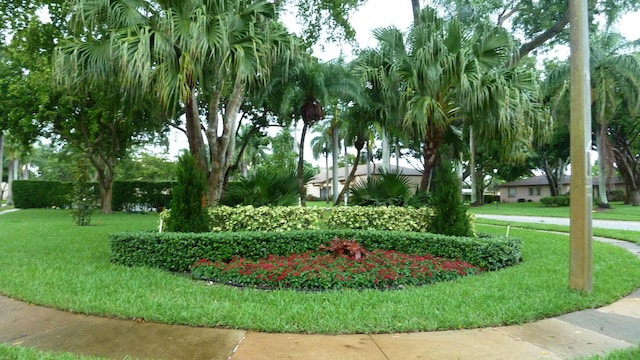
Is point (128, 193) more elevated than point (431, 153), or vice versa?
point (431, 153)

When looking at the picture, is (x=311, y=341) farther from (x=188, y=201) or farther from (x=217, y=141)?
(x=217, y=141)

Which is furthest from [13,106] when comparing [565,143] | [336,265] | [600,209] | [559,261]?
[565,143]

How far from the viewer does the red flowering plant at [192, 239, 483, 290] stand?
5.73 meters

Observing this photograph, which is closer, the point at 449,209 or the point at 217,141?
the point at 449,209

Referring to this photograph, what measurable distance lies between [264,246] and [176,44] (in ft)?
13.6

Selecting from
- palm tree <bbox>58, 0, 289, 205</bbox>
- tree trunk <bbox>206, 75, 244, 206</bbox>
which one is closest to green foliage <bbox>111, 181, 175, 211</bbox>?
tree trunk <bbox>206, 75, 244, 206</bbox>

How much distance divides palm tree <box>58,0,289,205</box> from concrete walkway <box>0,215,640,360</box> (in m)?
4.32

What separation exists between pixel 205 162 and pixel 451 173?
549cm

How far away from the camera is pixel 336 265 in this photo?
20.1 ft

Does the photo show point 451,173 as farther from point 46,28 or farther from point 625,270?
point 46,28

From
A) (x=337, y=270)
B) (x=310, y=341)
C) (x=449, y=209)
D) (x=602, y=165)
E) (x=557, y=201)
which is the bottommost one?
(x=310, y=341)

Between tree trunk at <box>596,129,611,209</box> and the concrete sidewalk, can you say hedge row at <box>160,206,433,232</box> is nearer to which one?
the concrete sidewalk

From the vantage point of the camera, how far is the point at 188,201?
25.6ft

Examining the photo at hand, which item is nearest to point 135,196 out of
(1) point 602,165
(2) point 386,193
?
(2) point 386,193
